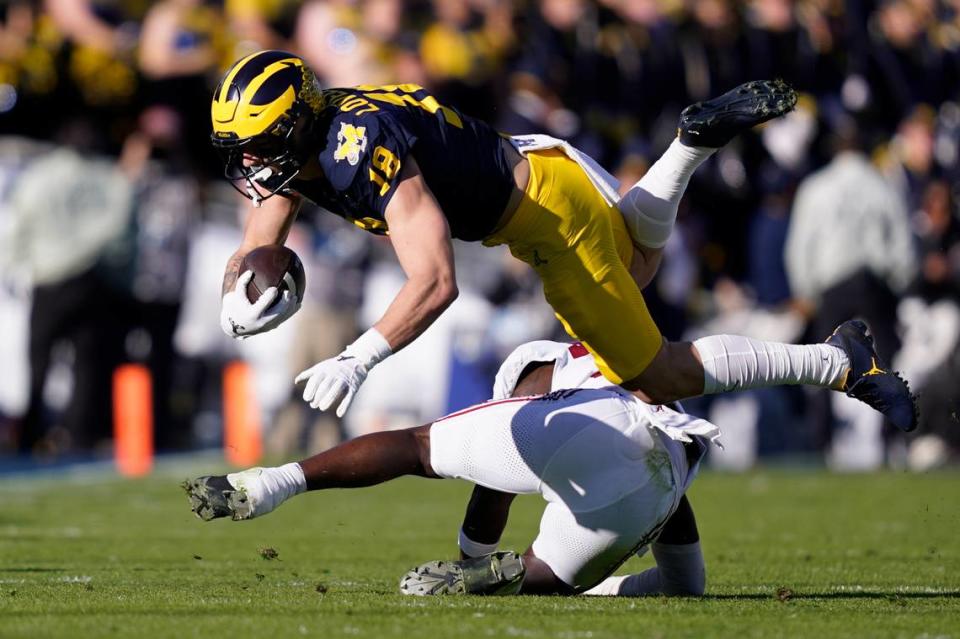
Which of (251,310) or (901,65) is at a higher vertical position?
(251,310)

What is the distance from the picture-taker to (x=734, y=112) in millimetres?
5695

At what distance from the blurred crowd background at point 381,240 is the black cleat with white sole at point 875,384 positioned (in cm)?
542

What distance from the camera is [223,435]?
1288 centimetres

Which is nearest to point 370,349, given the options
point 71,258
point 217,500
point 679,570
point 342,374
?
point 342,374

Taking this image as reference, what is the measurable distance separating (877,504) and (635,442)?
4914 mm

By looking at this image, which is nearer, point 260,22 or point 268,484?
point 268,484

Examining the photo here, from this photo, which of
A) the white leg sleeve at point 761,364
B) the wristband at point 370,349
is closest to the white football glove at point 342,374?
the wristband at point 370,349

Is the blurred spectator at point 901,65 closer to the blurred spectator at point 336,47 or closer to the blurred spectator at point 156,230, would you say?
the blurred spectator at point 336,47

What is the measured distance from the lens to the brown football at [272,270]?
5074mm

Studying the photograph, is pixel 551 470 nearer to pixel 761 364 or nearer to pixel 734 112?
pixel 761 364

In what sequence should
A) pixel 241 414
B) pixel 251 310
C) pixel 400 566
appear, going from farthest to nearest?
pixel 241 414 < pixel 400 566 < pixel 251 310

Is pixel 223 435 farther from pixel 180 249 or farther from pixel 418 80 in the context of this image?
pixel 418 80

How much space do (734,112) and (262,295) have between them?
1.74 meters

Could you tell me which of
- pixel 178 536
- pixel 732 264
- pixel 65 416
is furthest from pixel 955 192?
pixel 178 536
